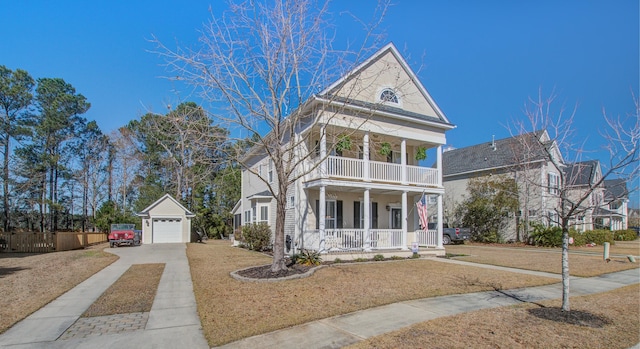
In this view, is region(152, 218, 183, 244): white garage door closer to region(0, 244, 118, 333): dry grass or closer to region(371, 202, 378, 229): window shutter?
region(0, 244, 118, 333): dry grass

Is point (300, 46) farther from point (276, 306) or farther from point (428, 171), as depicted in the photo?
point (428, 171)

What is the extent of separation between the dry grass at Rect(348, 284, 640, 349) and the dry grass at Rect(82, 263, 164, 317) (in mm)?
4921

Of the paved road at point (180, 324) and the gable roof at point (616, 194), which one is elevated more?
the gable roof at point (616, 194)

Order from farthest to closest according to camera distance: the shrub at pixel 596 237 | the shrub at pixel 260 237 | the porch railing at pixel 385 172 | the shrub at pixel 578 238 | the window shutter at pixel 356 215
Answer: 1. the shrub at pixel 596 237
2. the shrub at pixel 578 238
3. the shrub at pixel 260 237
4. the window shutter at pixel 356 215
5. the porch railing at pixel 385 172

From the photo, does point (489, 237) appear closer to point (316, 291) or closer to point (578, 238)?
point (578, 238)

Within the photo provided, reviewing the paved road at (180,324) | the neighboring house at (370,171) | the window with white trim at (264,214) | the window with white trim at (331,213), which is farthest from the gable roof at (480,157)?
the paved road at (180,324)

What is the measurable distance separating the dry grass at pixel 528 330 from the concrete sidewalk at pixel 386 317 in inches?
12.6

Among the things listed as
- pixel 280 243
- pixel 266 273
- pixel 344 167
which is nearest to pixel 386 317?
pixel 266 273

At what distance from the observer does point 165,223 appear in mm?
31125

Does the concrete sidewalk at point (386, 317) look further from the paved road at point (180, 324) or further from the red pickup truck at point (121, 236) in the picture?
the red pickup truck at point (121, 236)

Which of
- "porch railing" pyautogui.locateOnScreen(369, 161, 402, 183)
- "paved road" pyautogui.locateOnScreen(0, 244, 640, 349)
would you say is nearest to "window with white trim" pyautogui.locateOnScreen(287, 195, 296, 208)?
"porch railing" pyautogui.locateOnScreen(369, 161, 402, 183)

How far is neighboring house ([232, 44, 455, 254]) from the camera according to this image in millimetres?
15570

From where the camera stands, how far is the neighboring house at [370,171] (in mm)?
15570

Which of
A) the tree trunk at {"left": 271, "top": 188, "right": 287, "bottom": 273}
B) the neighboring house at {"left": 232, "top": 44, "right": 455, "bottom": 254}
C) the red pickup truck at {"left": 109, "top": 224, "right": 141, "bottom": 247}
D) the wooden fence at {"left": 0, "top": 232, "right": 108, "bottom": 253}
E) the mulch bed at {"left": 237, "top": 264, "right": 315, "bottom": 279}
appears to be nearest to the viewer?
the mulch bed at {"left": 237, "top": 264, "right": 315, "bottom": 279}
